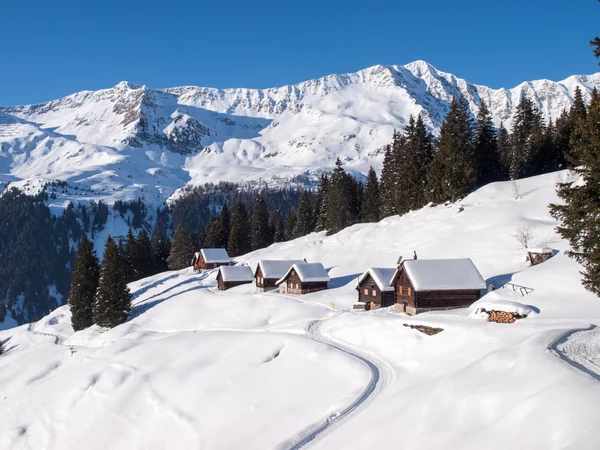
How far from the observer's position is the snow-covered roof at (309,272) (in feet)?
205

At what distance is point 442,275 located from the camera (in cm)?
4606

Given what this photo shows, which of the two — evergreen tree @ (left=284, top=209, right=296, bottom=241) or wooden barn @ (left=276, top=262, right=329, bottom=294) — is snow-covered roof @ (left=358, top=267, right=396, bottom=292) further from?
evergreen tree @ (left=284, top=209, right=296, bottom=241)

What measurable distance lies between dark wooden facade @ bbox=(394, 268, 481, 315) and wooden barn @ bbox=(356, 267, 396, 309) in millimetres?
3801

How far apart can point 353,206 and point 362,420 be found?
Result: 79.6m

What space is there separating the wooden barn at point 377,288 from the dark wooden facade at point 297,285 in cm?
1013

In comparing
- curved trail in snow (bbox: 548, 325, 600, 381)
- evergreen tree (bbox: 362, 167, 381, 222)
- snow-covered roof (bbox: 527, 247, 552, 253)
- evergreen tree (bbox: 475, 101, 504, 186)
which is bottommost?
curved trail in snow (bbox: 548, 325, 600, 381)

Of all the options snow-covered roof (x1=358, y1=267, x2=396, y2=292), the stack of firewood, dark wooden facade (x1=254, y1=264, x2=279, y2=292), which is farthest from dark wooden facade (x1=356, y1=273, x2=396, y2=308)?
dark wooden facade (x1=254, y1=264, x2=279, y2=292)

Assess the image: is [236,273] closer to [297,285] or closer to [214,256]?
[297,285]

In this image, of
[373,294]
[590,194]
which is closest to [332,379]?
[590,194]

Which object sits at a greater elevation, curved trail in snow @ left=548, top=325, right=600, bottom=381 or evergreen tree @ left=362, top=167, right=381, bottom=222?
evergreen tree @ left=362, top=167, right=381, bottom=222

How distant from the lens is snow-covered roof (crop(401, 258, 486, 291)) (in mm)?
45062

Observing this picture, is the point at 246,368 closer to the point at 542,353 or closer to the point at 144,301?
the point at 542,353

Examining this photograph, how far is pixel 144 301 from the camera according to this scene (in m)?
72.2

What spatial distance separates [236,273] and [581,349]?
54489 mm
